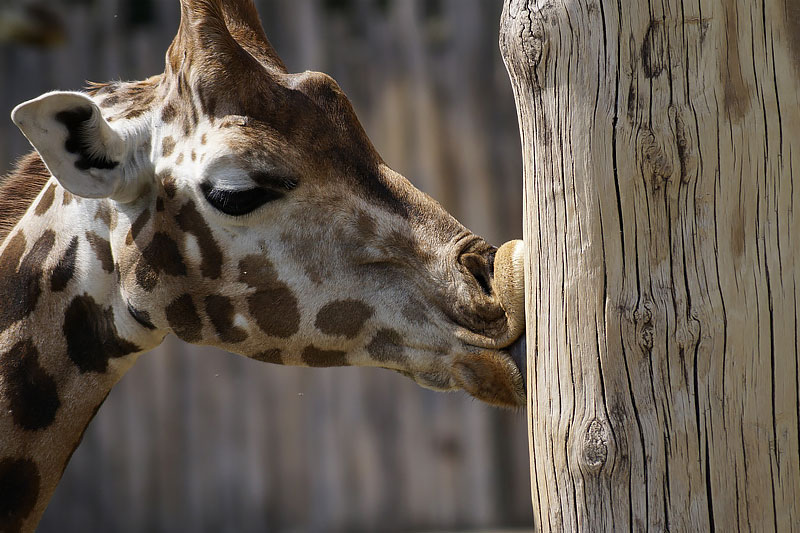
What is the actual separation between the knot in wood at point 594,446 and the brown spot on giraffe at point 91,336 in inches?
51.5

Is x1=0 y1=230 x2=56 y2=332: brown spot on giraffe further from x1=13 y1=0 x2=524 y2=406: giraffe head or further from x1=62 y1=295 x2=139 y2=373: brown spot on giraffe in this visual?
x1=13 y1=0 x2=524 y2=406: giraffe head

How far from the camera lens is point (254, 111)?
2227mm

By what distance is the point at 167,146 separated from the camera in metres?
2.29

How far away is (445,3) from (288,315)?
12.4 feet

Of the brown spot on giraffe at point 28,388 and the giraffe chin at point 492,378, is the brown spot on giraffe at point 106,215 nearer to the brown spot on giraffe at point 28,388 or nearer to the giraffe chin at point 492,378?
the brown spot on giraffe at point 28,388

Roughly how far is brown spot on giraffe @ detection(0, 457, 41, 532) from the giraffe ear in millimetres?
740

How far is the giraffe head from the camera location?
2158 mm

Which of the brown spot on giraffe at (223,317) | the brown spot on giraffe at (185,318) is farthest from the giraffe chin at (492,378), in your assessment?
the brown spot on giraffe at (185,318)

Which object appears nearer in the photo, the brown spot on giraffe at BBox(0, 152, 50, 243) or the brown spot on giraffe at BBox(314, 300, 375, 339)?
the brown spot on giraffe at BBox(314, 300, 375, 339)

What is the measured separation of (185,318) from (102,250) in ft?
0.98

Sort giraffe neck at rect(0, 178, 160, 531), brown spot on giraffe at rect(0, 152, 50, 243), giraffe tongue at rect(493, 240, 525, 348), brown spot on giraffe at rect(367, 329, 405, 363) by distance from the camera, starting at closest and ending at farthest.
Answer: giraffe tongue at rect(493, 240, 525, 348)
brown spot on giraffe at rect(367, 329, 405, 363)
giraffe neck at rect(0, 178, 160, 531)
brown spot on giraffe at rect(0, 152, 50, 243)

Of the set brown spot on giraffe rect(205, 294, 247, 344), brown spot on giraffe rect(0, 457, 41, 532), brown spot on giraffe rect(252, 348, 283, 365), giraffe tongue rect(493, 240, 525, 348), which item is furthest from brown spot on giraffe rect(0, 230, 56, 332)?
giraffe tongue rect(493, 240, 525, 348)

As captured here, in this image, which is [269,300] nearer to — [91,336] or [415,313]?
[415,313]

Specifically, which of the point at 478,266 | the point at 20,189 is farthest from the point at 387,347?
the point at 20,189
